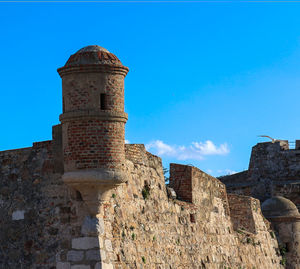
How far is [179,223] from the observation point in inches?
757

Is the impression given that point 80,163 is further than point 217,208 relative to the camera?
No

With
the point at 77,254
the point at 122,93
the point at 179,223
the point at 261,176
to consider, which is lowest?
the point at 77,254

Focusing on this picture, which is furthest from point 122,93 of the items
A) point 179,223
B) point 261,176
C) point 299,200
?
point 261,176

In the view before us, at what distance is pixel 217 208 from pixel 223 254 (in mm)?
1657

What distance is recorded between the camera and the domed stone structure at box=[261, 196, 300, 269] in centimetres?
2748

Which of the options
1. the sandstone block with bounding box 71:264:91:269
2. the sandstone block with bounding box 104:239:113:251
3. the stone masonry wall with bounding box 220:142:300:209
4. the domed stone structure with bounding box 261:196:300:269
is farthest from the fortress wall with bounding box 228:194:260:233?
the sandstone block with bounding box 71:264:91:269

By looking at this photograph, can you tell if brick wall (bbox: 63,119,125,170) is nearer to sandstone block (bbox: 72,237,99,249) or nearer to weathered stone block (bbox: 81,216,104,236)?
weathered stone block (bbox: 81,216,104,236)

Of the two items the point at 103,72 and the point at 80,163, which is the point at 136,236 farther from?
the point at 103,72

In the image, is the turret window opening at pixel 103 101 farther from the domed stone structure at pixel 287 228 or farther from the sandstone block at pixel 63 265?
the domed stone structure at pixel 287 228

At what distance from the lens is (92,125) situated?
1471 centimetres

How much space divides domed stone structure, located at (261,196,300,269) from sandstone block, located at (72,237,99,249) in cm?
1444

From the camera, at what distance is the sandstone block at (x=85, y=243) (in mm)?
14553

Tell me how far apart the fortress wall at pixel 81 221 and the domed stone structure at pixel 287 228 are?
30.7 feet

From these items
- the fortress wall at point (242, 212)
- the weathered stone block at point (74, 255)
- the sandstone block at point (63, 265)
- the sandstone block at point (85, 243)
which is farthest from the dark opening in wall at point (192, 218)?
the sandstone block at point (63, 265)
